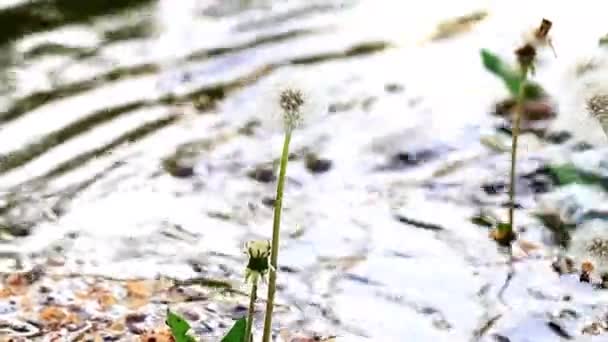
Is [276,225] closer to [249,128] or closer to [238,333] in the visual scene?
[238,333]

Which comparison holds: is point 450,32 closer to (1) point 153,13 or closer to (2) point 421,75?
(2) point 421,75

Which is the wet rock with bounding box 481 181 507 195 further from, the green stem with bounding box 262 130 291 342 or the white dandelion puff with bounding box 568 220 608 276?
the green stem with bounding box 262 130 291 342

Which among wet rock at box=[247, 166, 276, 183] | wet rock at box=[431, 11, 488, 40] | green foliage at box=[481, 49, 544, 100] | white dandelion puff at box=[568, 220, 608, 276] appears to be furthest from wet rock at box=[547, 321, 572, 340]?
wet rock at box=[431, 11, 488, 40]

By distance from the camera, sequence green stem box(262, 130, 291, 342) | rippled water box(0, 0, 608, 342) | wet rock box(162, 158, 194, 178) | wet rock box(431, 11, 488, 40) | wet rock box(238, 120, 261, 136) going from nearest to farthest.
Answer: green stem box(262, 130, 291, 342) < rippled water box(0, 0, 608, 342) < wet rock box(162, 158, 194, 178) < wet rock box(238, 120, 261, 136) < wet rock box(431, 11, 488, 40)

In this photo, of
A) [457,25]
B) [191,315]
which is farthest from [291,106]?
[457,25]

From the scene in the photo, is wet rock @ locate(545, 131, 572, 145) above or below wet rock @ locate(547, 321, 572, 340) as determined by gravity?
above

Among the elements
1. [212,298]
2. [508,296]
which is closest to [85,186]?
[212,298]
